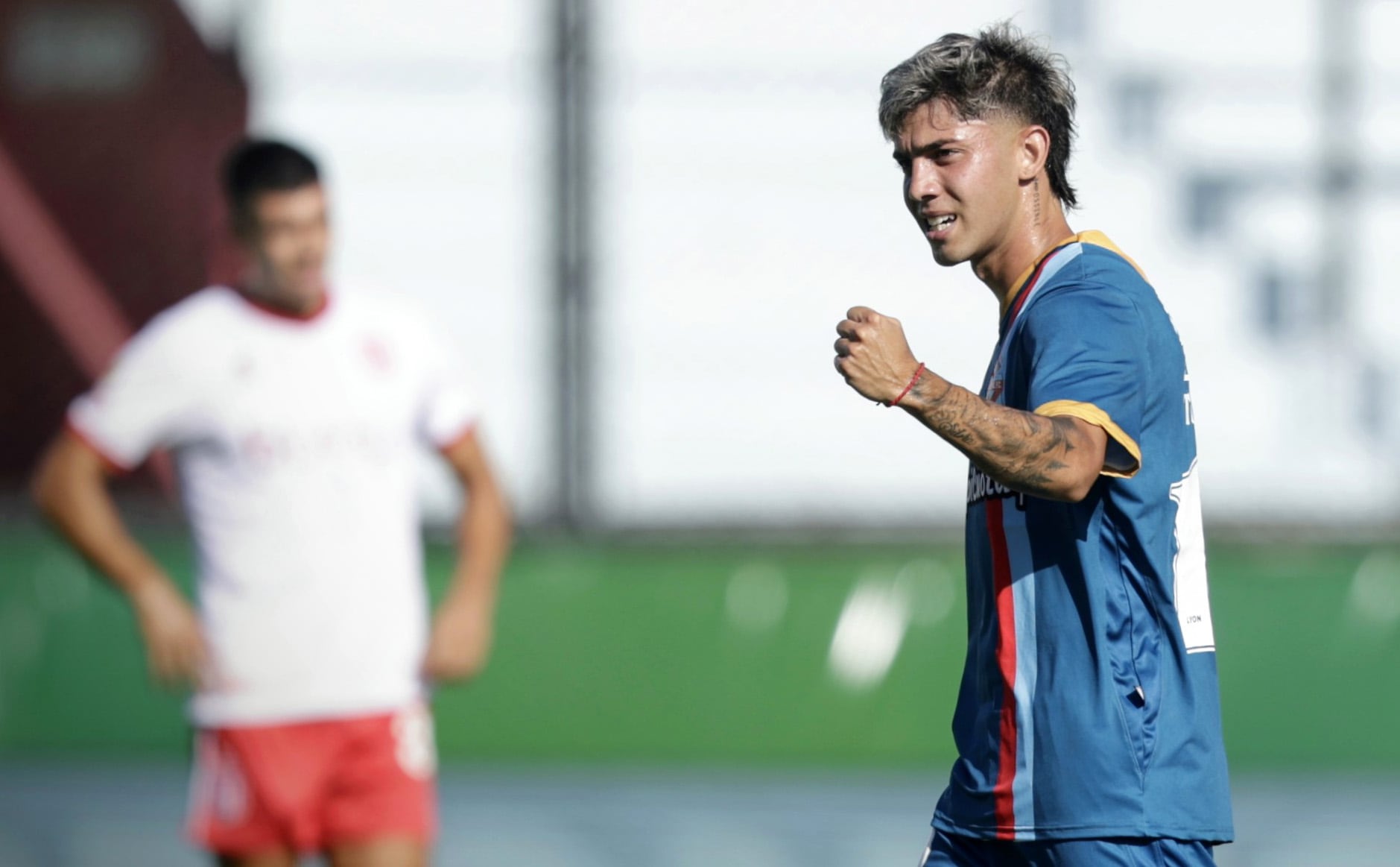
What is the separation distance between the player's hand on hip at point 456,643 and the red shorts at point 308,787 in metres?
0.18

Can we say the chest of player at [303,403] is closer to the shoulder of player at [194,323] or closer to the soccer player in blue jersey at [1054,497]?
the shoulder of player at [194,323]

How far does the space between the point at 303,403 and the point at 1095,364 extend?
2.31 metres

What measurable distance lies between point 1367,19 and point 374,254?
5.44 meters

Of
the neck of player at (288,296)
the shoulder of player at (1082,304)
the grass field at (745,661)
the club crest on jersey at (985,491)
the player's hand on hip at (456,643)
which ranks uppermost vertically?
the neck of player at (288,296)

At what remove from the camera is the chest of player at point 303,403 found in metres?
4.21

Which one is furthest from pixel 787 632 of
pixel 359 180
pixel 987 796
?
pixel 987 796

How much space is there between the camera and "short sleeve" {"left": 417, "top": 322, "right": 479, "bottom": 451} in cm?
446

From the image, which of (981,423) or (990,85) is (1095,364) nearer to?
(981,423)

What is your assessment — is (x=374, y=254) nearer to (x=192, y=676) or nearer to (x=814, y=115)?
(x=814, y=115)

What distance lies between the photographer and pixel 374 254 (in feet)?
30.9

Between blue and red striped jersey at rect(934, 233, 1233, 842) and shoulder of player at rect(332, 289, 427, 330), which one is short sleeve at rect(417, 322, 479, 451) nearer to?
shoulder of player at rect(332, 289, 427, 330)

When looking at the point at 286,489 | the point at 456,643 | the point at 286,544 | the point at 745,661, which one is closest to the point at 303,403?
the point at 286,489

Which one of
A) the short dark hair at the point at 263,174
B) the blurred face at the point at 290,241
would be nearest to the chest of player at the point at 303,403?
the blurred face at the point at 290,241

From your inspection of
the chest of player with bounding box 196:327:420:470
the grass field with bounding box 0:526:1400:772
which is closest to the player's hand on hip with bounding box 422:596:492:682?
the chest of player with bounding box 196:327:420:470
